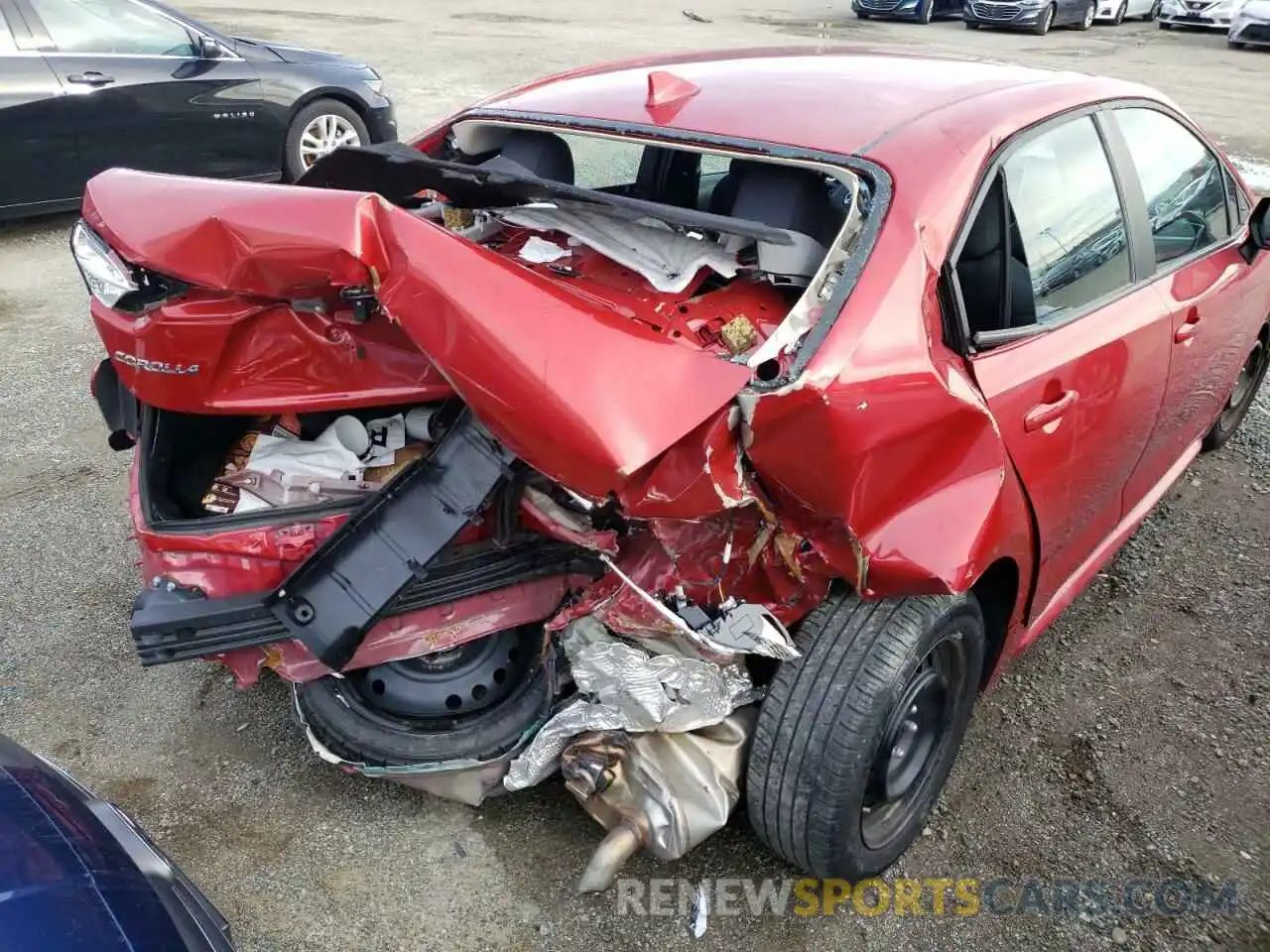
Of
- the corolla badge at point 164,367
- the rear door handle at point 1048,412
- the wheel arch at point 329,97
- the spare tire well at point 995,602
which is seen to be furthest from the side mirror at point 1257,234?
the wheel arch at point 329,97

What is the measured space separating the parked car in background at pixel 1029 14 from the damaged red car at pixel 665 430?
17.4 meters

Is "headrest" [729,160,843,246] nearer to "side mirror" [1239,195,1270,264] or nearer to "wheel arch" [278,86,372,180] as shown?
"side mirror" [1239,195,1270,264]

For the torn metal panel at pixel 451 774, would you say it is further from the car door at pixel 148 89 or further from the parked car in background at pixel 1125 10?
the parked car in background at pixel 1125 10

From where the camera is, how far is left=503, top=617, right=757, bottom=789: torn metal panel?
83.1 inches

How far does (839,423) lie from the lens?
170cm

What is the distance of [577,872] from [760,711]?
0.60 m

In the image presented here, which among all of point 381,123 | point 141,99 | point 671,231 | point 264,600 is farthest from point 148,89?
point 264,600

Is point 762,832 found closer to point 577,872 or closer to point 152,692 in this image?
point 577,872

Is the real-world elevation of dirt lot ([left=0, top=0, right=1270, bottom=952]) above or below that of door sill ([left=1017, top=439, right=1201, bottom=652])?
below

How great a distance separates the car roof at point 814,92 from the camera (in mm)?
2186

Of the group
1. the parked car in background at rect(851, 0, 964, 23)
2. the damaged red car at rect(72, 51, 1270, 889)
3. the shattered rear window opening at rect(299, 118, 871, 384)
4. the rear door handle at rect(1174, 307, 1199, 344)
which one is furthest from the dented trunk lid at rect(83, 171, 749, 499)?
the parked car in background at rect(851, 0, 964, 23)

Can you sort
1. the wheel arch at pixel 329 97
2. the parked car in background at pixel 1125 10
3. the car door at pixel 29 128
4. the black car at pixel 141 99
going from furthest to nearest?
the parked car in background at pixel 1125 10
the wheel arch at pixel 329 97
the black car at pixel 141 99
the car door at pixel 29 128

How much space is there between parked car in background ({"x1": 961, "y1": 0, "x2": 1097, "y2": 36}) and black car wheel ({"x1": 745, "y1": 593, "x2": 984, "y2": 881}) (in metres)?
18.6

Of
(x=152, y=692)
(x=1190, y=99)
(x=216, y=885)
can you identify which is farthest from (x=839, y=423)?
(x=1190, y=99)
